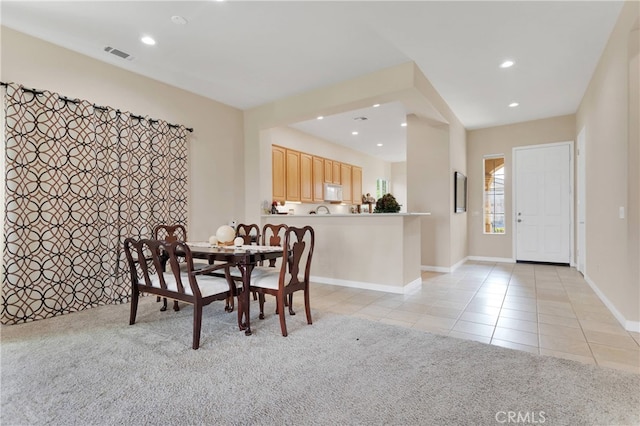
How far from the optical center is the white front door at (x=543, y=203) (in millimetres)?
5855

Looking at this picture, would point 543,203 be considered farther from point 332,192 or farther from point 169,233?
point 169,233

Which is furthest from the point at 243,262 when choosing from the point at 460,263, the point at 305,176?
the point at 460,263

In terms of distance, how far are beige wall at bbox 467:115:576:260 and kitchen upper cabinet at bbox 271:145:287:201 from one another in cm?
382

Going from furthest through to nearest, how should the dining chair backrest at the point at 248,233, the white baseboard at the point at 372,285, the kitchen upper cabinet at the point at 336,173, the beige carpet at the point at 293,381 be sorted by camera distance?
the kitchen upper cabinet at the point at 336,173
the white baseboard at the point at 372,285
the dining chair backrest at the point at 248,233
the beige carpet at the point at 293,381

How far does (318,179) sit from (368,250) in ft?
10.2

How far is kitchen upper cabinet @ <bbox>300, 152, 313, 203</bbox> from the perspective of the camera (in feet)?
21.8

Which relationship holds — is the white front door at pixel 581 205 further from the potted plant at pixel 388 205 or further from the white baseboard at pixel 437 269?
the potted plant at pixel 388 205

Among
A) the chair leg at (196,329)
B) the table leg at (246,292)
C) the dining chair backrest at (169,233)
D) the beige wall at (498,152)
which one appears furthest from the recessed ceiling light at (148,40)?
the beige wall at (498,152)

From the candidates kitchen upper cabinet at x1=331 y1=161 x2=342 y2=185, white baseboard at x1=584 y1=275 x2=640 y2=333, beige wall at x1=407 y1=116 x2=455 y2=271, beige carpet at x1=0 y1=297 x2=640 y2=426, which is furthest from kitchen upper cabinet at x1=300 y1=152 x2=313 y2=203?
white baseboard at x1=584 y1=275 x2=640 y2=333

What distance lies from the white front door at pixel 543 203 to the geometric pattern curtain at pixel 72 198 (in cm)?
621

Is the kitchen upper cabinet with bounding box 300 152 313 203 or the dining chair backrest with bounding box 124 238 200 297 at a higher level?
the kitchen upper cabinet with bounding box 300 152 313 203

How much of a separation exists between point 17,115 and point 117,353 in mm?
2390

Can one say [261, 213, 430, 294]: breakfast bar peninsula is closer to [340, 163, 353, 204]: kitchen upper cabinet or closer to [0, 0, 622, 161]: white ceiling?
[0, 0, 622, 161]: white ceiling

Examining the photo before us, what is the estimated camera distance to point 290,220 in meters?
5.05
